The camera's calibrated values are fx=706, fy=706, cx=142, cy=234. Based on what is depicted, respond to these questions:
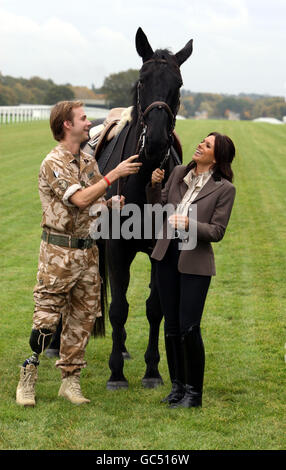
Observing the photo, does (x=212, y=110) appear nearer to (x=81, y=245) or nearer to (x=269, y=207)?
(x=269, y=207)

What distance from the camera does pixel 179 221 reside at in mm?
4969

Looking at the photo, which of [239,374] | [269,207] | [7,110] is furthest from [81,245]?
[7,110]

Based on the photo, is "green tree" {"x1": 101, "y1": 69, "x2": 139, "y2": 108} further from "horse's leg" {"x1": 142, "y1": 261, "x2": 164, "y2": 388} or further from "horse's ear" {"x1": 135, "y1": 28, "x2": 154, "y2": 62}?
"horse's ear" {"x1": 135, "y1": 28, "x2": 154, "y2": 62}

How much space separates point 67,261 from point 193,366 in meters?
1.23

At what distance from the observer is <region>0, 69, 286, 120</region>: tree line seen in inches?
4272

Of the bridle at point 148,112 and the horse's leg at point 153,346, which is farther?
the horse's leg at point 153,346

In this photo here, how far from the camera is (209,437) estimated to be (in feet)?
15.7

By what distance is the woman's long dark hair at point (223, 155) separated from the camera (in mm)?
5199

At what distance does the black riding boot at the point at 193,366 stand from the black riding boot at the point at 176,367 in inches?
5.3

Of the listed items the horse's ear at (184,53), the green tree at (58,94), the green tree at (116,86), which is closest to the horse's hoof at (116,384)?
the horse's ear at (184,53)

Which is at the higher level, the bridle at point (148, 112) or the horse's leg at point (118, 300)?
the bridle at point (148, 112)

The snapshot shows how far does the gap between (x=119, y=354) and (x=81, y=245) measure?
1.24 m

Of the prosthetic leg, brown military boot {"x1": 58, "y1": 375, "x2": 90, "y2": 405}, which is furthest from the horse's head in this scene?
brown military boot {"x1": 58, "y1": 375, "x2": 90, "y2": 405}

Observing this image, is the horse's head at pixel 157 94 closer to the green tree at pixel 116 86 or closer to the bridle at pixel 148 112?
the bridle at pixel 148 112
